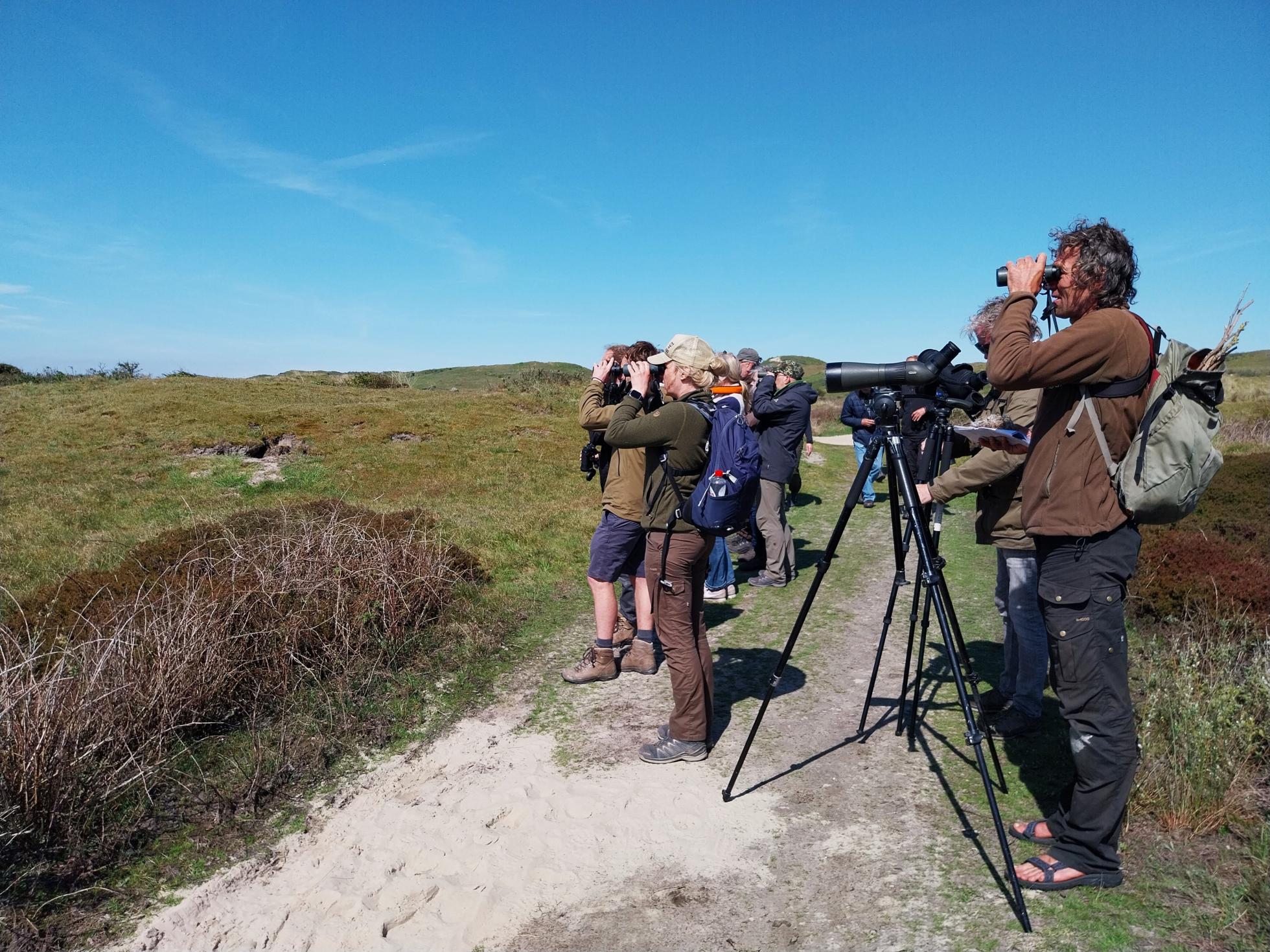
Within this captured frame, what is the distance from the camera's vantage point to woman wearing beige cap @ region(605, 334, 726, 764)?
14.4ft

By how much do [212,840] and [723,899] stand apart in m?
2.59

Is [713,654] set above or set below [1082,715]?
below

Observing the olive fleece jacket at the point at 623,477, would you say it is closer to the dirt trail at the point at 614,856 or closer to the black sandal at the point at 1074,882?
the dirt trail at the point at 614,856

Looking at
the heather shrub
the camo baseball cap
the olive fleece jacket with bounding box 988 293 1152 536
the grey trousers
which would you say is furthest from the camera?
the camo baseball cap

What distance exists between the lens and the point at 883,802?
4047 mm

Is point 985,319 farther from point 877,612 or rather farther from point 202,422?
point 202,422

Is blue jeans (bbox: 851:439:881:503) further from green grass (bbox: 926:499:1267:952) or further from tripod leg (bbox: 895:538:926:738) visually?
green grass (bbox: 926:499:1267:952)

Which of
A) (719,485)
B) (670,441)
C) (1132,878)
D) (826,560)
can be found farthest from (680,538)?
(1132,878)

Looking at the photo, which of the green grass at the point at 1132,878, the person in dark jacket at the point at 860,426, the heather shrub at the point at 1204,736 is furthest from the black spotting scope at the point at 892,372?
the person in dark jacket at the point at 860,426

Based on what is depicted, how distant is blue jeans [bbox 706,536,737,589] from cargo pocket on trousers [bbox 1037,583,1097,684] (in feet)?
16.1

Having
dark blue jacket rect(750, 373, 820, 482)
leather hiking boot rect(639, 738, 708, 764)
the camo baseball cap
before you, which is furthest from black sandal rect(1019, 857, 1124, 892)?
the camo baseball cap

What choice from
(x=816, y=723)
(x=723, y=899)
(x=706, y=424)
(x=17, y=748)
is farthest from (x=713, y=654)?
(x=17, y=748)

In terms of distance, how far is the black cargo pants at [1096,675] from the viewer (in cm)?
311

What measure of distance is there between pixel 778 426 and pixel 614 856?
6.03 metres
